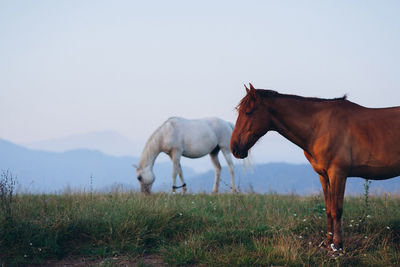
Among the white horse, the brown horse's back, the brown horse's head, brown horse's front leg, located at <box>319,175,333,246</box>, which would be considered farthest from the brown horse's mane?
the white horse

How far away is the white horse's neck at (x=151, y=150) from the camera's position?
13094mm

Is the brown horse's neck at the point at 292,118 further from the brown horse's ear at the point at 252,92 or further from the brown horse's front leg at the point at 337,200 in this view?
the brown horse's front leg at the point at 337,200

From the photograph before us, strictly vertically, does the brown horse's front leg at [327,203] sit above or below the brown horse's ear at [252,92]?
below

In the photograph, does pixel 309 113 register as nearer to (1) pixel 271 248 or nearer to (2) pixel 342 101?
(2) pixel 342 101

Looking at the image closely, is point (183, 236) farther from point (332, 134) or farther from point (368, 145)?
point (368, 145)

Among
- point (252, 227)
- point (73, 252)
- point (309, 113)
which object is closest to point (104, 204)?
point (73, 252)

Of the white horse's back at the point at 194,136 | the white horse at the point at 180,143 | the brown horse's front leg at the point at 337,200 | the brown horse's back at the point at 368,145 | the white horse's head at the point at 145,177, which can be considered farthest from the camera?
the white horse's back at the point at 194,136

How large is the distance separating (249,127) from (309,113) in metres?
0.96

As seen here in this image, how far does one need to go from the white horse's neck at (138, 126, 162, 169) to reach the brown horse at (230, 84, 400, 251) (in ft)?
25.6

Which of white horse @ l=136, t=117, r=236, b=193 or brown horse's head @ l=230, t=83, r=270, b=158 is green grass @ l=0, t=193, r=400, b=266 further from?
white horse @ l=136, t=117, r=236, b=193

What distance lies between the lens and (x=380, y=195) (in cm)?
1129

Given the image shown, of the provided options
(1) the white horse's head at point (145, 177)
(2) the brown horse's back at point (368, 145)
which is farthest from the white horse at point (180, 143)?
(2) the brown horse's back at point (368, 145)

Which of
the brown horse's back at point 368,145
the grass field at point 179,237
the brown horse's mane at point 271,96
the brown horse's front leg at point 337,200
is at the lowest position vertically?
the grass field at point 179,237

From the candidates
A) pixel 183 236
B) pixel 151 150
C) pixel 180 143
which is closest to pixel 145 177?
pixel 151 150
